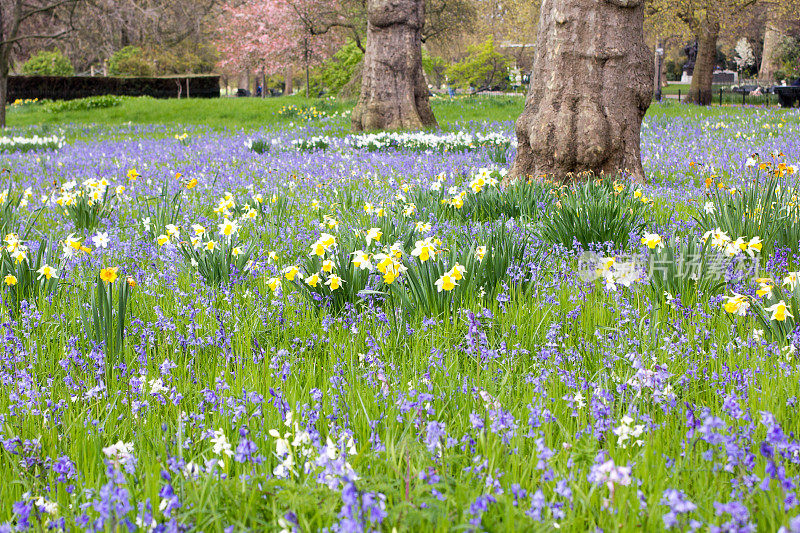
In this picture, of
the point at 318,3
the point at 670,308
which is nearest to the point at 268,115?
the point at 318,3

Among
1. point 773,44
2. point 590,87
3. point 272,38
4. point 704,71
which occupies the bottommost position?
point 590,87

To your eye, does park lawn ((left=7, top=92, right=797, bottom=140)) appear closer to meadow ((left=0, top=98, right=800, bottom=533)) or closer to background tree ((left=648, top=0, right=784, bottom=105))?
background tree ((left=648, top=0, right=784, bottom=105))

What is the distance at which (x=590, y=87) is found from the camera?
5922 mm

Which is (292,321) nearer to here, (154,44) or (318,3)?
(318,3)

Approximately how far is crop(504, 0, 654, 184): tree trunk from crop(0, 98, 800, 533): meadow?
0.81 meters

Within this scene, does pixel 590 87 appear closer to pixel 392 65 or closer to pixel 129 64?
pixel 392 65

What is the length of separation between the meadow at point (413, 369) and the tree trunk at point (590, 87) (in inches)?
31.8

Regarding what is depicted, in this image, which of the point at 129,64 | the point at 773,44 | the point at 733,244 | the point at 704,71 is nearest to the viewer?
the point at 733,244

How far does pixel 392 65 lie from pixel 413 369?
10.9 meters

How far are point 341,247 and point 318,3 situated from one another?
80.3ft

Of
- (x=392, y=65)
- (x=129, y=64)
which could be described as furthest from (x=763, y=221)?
(x=129, y=64)

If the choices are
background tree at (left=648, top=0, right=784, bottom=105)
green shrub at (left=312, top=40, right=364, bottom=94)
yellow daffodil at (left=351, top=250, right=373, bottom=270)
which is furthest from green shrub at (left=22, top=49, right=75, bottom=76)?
yellow daffodil at (left=351, top=250, right=373, bottom=270)

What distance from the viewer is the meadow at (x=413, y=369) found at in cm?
149

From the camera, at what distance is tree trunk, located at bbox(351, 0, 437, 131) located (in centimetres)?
1236
